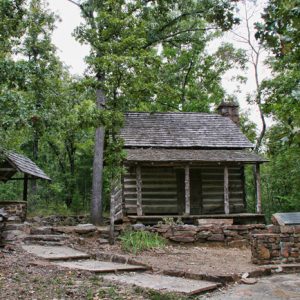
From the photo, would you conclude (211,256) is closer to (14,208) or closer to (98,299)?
(98,299)

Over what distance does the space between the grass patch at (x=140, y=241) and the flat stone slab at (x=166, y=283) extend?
3.81 m

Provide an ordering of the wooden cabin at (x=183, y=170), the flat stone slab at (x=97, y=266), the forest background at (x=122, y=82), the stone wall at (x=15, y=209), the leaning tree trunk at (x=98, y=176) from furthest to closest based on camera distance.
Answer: the leaning tree trunk at (x=98, y=176) → the wooden cabin at (x=183, y=170) → the stone wall at (x=15, y=209) → the flat stone slab at (x=97, y=266) → the forest background at (x=122, y=82)

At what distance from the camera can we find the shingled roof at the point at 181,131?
796 inches

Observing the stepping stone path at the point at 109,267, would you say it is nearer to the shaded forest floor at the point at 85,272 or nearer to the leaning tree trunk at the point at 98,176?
the shaded forest floor at the point at 85,272

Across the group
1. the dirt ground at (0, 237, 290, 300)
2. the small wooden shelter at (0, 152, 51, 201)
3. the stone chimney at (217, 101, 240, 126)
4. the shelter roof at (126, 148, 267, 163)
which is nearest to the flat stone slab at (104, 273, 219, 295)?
the dirt ground at (0, 237, 290, 300)

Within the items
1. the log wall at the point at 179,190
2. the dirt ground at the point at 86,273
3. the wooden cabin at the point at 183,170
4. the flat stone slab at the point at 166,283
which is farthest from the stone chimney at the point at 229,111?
the flat stone slab at the point at 166,283

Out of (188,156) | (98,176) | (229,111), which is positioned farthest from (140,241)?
(229,111)

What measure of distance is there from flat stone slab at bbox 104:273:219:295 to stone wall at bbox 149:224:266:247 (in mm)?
5784

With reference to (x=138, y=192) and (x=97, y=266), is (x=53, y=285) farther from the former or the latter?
(x=138, y=192)

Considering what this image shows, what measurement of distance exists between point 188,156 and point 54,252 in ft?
29.6

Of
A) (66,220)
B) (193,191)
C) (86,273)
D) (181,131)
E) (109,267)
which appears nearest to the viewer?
(86,273)

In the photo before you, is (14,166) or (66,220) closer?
(14,166)

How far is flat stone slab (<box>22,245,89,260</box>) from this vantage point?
32.9ft

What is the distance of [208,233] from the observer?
47.7 feet
